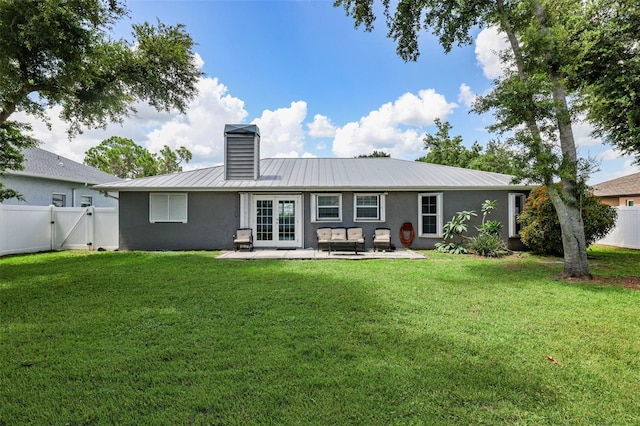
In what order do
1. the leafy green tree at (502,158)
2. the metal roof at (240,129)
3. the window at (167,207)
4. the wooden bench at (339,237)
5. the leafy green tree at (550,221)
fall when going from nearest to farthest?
the leafy green tree at (502,158), the leafy green tree at (550,221), the wooden bench at (339,237), the window at (167,207), the metal roof at (240,129)

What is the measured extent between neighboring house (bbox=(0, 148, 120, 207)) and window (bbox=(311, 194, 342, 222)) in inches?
385

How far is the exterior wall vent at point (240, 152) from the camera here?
11555 mm

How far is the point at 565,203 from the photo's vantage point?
6.82 m

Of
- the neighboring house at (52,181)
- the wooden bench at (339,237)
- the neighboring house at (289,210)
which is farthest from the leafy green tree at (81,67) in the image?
the wooden bench at (339,237)

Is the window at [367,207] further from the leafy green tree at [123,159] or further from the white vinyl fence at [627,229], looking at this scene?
the leafy green tree at [123,159]

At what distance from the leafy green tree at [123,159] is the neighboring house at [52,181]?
12883 millimetres

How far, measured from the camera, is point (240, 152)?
11.7 metres

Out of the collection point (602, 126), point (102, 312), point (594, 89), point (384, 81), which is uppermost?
A: point (384, 81)

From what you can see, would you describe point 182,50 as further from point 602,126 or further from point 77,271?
point 602,126

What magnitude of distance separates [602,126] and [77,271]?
15723mm

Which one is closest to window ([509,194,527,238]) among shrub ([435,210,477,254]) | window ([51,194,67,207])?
shrub ([435,210,477,254])

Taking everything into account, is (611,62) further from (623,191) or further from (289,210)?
(623,191)

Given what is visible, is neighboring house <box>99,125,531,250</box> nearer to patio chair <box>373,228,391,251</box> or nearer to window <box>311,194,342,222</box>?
window <box>311,194,342,222</box>

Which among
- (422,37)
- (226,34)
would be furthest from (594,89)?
(226,34)
